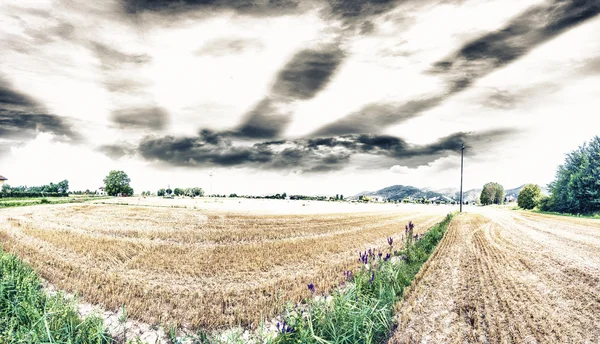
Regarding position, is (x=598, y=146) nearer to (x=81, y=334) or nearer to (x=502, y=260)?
(x=502, y=260)

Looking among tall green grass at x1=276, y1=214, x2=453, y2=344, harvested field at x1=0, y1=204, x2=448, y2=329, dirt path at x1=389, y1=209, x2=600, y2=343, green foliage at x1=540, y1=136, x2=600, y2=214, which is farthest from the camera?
green foliage at x1=540, y1=136, x2=600, y2=214

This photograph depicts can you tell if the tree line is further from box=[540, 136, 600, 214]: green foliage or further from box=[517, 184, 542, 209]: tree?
box=[517, 184, 542, 209]: tree

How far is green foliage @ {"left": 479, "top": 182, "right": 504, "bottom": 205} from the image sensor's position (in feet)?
461

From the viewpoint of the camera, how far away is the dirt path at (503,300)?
539 centimetres

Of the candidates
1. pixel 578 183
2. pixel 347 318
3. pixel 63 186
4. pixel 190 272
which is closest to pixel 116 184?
pixel 63 186

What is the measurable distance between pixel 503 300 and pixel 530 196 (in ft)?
260

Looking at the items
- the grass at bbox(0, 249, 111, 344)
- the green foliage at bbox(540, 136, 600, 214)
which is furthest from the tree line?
the grass at bbox(0, 249, 111, 344)

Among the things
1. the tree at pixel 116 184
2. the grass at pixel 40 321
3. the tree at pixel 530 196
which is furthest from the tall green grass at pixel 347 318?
the tree at pixel 116 184

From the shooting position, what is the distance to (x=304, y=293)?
7.76 m

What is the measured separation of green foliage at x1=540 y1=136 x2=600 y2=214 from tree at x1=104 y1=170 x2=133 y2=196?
456ft

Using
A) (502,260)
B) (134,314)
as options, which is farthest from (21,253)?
(502,260)

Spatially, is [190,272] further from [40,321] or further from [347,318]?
[347,318]

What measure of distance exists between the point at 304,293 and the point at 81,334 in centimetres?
495

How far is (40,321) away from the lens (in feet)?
17.1
